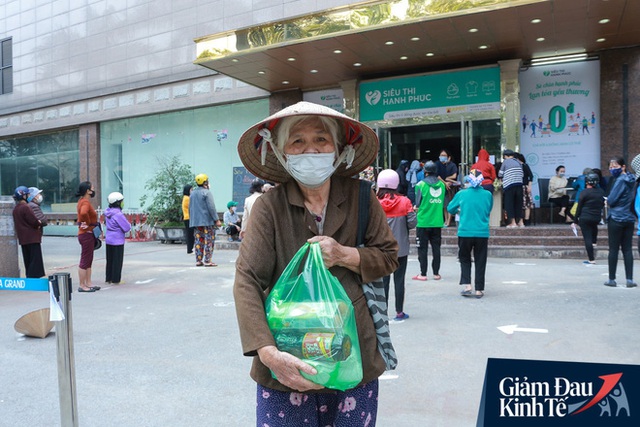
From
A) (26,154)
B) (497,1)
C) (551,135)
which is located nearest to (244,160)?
(497,1)

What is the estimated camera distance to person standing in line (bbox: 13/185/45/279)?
8.74 meters

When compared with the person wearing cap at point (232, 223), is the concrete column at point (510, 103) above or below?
above

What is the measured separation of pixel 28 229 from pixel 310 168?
857 cm

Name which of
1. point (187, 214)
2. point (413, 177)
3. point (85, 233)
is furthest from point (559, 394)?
point (413, 177)

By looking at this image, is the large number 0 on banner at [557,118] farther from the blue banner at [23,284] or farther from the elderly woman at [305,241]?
the blue banner at [23,284]

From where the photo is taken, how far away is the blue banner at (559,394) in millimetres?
1375

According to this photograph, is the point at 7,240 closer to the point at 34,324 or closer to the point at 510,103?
the point at 34,324

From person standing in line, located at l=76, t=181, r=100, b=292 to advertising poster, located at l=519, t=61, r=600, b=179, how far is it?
11.9 m

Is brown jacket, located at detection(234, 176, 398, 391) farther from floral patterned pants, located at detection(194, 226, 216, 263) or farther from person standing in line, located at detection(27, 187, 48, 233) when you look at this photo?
floral patterned pants, located at detection(194, 226, 216, 263)

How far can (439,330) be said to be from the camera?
5.55m

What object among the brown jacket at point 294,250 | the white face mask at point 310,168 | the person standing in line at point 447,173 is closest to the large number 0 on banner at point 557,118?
the person standing in line at point 447,173

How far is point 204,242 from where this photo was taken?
10.9 meters

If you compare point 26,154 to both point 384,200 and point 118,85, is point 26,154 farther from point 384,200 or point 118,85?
point 384,200

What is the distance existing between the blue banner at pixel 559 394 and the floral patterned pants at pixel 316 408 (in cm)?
49
